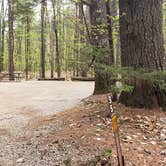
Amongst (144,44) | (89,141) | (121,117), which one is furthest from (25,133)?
(144,44)

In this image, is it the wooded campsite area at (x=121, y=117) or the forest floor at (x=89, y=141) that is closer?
the forest floor at (x=89, y=141)

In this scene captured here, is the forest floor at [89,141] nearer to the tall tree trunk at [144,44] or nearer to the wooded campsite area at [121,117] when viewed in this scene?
the wooded campsite area at [121,117]

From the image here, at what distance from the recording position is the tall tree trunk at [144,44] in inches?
214

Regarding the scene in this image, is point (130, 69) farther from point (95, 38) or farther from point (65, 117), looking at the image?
point (95, 38)

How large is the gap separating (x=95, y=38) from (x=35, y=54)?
88.5 ft

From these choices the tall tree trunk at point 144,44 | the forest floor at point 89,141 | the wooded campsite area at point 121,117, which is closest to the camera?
the forest floor at point 89,141

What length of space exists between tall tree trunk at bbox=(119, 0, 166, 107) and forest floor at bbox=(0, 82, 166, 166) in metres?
0.27

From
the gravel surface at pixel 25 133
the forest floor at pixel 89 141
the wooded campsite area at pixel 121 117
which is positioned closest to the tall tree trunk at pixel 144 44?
the wooded campsite area at pixel 121 117

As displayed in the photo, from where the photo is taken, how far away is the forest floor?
3865 mm

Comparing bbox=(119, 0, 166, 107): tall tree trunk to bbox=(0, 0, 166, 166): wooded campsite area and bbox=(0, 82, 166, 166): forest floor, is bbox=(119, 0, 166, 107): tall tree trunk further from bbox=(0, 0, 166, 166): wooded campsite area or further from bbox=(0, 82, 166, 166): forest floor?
bbox=(0, 82, 166, 166): forest floor

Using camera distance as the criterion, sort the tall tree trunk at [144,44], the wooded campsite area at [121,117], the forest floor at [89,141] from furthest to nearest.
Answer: the tall tree trunk at [144,44]
the wooded campsite area at [121,117]
the forest floor at [89,141]

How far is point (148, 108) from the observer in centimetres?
543

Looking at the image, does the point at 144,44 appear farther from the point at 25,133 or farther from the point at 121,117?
the point at 25,133

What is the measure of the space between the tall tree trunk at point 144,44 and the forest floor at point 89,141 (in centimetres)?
27
